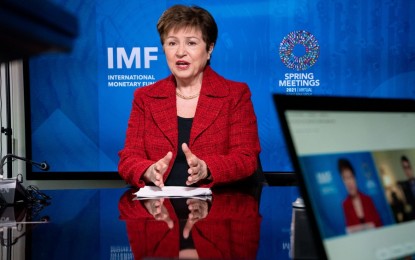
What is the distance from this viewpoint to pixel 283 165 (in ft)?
13.0

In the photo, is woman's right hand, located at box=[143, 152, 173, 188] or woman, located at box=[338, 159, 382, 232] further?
woman's right hand, located at box=[143, 152, 173, 188]

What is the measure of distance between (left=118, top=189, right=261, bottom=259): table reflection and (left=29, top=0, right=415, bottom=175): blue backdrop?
86.6 inches

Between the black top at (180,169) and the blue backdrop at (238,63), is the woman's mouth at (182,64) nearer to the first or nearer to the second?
the black top at (180,169)

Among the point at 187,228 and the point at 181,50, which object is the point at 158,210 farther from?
the point at 181,50

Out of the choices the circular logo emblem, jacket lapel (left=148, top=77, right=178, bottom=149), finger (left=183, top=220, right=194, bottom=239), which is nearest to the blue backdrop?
the circular logo emblem

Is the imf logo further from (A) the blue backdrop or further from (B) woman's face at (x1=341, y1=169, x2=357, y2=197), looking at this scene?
(A) the blue backdrop

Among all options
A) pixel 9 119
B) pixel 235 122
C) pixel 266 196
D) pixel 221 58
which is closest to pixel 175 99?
pixel 235 122

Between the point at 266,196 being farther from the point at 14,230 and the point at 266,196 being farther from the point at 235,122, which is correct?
the point at 14,230

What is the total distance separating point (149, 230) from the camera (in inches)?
47.8

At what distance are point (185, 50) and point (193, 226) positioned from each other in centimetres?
137

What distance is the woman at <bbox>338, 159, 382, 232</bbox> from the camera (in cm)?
63

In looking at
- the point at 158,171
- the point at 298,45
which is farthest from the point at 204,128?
the point at 298,45

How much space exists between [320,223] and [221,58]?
3.44 metres

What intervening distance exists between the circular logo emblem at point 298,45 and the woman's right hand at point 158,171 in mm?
2202
